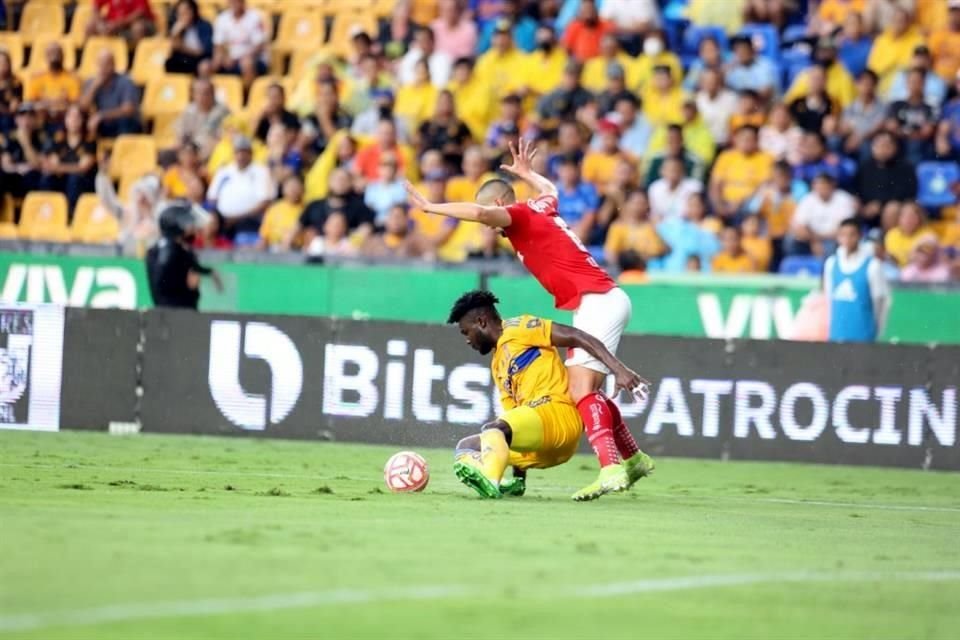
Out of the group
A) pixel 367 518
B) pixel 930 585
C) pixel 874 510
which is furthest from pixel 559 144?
pixel 930 585

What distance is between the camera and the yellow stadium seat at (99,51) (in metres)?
25.3

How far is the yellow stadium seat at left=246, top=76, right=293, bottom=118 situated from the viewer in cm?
2394

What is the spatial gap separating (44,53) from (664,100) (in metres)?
9.20

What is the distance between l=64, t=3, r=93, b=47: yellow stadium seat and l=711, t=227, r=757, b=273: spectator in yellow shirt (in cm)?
1088

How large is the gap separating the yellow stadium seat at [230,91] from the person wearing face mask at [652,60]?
17.8 ft

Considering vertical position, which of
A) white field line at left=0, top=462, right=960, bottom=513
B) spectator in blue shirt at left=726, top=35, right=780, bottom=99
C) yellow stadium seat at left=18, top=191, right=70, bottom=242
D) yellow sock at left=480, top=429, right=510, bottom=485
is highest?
spectator in blue shirt at left=726, top=35, right=780, bottom=99

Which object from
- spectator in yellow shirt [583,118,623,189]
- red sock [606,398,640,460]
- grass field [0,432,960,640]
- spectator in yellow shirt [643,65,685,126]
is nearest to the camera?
grass field [0,432,960,640]

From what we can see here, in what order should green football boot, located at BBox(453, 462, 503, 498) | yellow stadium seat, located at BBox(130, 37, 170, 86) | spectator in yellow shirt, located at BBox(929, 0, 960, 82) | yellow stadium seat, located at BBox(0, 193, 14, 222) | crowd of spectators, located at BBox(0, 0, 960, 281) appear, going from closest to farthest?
1. green football boot, located at BBox(453, 462, 503, 498)
2. crowd of spectators, located at BBox(0, 0, 960, 281)
3. spectator in yellow shirt, located at BBox(929, 0, 960, 82)
4. yellow stadium seat, located at BBox(0, 193, 14, 222)
5. yellow stadium seat, located at BBox(130, 37, 170, 86)

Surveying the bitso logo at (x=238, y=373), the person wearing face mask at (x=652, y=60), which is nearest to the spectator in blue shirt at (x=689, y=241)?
the person wearing face mask at (x=652, y=60)

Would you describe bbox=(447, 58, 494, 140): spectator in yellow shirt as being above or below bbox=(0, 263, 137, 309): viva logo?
above

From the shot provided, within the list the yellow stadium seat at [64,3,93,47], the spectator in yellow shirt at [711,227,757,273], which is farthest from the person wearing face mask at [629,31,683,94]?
the yellow stadium seat at [64,3,93,47]

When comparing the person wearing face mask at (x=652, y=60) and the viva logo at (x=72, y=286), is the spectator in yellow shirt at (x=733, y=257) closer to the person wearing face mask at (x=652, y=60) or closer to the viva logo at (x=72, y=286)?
the person wearing face mask at (x=652, y=60)

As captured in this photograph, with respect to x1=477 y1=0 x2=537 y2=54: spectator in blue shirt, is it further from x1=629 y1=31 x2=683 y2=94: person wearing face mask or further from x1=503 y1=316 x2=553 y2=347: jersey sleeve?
x1=503 y1=316 x2=553 y2=347: jersey sleeve

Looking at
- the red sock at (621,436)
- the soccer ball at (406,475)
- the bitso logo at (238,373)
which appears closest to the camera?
the soccer ball at (406,475)
